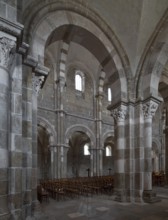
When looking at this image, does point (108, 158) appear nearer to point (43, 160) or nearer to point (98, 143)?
point (98, 143)

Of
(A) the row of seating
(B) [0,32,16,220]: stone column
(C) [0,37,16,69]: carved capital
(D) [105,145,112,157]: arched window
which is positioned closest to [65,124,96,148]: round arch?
(A) the row of seating

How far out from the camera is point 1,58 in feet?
15.6

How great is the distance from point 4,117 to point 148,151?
6.35 meters

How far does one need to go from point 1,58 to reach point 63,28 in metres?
4.25

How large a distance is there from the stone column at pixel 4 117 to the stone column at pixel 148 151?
589 centimetres

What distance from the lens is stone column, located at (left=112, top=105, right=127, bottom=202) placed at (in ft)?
30.4

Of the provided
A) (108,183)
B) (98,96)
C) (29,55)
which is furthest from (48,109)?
(29,55)

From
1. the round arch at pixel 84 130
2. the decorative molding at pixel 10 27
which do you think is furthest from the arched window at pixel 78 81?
the decorative molding at pixel 10 27

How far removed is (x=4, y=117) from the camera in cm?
478

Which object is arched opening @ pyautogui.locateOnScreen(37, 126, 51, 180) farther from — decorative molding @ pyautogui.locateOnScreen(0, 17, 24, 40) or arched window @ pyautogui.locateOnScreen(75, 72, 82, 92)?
decorative molding @ pyautogui.locateOnScreen(0, 17, 24, 40)

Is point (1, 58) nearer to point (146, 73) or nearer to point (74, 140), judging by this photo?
point (146, 73)

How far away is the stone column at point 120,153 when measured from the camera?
9.25m

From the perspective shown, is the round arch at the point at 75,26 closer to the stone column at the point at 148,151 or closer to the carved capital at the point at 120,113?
the carved capital at the point at 120,113

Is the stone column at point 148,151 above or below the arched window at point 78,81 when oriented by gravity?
below
